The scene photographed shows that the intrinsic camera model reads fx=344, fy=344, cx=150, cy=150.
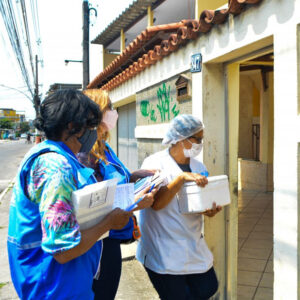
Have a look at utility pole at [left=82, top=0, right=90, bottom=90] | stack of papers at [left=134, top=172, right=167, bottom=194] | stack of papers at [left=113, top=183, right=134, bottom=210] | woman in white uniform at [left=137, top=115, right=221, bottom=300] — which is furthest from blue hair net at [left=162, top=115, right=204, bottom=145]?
utility pole at [left=82, top=0, right=90, bottom=90]

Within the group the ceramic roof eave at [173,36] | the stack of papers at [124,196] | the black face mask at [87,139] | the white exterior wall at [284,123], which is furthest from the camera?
the ceramic roof eave at [173,36]

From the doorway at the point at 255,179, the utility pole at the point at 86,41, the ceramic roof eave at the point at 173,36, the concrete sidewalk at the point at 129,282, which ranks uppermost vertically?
the utility pole at the point at 86,41

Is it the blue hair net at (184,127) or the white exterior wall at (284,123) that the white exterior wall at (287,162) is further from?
the blue hair net at (184,127)

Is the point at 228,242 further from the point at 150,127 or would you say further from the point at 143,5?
the point at 143,5

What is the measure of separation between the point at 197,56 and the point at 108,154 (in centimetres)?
141

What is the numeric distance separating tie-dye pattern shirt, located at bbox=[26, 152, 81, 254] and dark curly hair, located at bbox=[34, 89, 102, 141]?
179 mm

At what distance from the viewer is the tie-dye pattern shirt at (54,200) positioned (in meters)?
1.30

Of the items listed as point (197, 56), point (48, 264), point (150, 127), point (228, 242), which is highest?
point (197, 56)

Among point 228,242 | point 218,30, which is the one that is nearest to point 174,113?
point 218,30

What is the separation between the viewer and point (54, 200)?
1.30 metres

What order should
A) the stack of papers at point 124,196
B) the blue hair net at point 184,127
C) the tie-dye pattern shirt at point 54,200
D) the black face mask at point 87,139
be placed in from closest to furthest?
the tie-dye pattern shirt at point 54,200
the black face mask at point 87,139
the stack of papers at point 124,196
the blue hair net at point 184,127

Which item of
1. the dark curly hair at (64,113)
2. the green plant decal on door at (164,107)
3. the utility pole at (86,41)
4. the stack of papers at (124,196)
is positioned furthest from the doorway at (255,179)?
the utility pole at (86,41)

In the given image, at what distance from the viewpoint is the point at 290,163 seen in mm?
2045

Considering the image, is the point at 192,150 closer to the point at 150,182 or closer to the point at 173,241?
the point at 150,182
